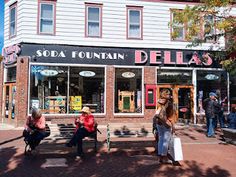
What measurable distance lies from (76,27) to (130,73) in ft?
12.3

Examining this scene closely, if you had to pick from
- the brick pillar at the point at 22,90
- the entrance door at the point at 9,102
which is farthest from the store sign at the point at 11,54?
the entrance door at the point at 9,102

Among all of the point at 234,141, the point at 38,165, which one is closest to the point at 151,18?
the point at 234,141

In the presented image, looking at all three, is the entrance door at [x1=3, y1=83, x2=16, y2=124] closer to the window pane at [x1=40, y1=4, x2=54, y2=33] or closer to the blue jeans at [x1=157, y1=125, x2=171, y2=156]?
the window pane at [x1=40, y1=4, x2=54, y2=33]

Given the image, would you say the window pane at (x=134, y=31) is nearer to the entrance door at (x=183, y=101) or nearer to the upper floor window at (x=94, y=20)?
the upper floor window at (x=94, y=20)

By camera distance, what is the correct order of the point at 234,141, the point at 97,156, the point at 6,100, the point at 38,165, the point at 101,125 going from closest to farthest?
the point at 38,165 < the point at 97,156 < the point at 234,141 < the point at 101,125 < the point at 6,100

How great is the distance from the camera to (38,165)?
851cm

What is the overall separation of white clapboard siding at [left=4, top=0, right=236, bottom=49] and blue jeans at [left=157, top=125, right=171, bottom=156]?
384 inches

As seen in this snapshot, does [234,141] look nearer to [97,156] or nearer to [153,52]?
[97,156]

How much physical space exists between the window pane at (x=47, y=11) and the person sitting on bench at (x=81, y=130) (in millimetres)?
9199

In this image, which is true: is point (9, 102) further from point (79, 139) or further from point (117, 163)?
point (117, 163)

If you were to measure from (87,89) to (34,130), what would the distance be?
8.38m

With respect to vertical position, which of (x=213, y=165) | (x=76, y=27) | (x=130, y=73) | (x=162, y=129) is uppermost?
(x=76, y=27)

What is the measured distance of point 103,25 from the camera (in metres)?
18.1

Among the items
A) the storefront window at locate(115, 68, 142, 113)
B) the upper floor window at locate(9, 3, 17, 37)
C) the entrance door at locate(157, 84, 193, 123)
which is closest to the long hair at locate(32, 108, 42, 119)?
the storefront window at locate(115, 68, 142, 113)
